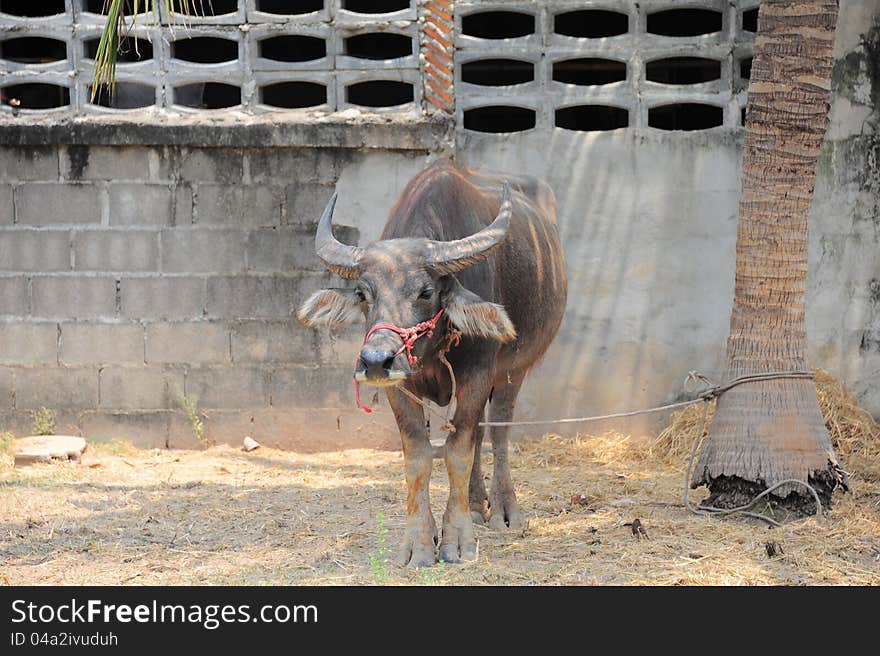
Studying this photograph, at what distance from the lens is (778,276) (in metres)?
6.16

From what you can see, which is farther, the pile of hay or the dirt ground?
the pile of hay

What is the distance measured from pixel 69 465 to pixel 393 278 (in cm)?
384

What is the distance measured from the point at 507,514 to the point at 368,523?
755mm

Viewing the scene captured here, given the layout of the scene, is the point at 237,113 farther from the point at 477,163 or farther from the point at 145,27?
the point at 477,163

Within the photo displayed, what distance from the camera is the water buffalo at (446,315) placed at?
487 cm

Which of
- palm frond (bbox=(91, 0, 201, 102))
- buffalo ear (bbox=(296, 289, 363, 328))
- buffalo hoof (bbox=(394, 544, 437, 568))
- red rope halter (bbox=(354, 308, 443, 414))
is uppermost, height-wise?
palm frond (bbox=(91, 0, 201, 102))

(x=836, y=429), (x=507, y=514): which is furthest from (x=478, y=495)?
(x=836, y=429)

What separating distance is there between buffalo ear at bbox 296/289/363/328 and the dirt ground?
1.10 m

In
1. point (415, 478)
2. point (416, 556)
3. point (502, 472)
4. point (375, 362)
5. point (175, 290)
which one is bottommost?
point (416, 556)

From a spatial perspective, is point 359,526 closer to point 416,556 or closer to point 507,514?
point 507,514

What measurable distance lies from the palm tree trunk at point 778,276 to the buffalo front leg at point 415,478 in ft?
5.89

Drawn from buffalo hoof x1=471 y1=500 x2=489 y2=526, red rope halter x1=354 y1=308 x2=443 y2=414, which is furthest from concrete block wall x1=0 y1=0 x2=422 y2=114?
red rope halter x1=354 y1=308 x2=443 y2=414

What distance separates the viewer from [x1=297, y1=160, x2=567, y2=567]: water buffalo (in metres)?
4.87

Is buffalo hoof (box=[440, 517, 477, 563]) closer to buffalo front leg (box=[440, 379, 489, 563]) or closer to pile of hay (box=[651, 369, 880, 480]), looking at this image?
buffalo front leg (box=[440, 379, 489, 563])
